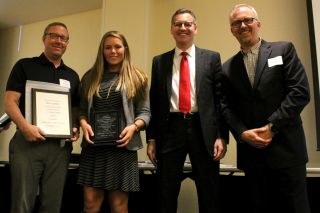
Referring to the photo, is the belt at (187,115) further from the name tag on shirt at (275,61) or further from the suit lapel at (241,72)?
the name tag on shirt at (275,61)

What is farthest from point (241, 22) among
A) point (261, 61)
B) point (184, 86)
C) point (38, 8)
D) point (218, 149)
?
point (38, 8)

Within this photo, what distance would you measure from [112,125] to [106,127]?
4 centimetres

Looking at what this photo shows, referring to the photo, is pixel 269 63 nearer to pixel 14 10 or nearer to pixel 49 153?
pixel 49 153

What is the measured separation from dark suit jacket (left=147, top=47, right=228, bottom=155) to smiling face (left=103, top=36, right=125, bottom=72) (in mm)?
228

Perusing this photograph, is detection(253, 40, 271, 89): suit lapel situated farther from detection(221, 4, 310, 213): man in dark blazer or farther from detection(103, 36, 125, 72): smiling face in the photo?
detection(103, 36, 125, 72): smiling face

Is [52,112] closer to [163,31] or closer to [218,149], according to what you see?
[218,149]

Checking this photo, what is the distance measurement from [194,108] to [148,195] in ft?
3.82

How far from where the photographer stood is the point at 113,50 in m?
1.84

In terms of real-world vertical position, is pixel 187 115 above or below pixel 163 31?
below

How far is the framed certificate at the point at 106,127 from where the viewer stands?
5.63 feet

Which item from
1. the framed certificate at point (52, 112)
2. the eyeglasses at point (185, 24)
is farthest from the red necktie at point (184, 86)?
the framed certificate at point (52, 112)

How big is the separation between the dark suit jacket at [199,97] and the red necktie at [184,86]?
0.18 ft

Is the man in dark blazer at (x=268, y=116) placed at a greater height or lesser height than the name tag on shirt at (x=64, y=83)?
lesser

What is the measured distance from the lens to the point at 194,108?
5.77 feet
